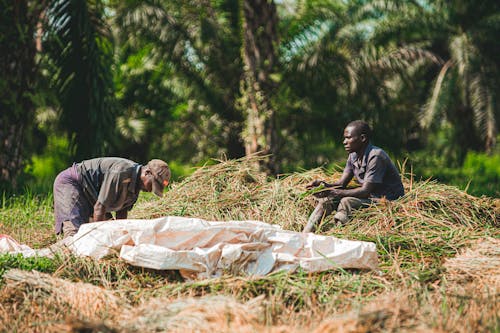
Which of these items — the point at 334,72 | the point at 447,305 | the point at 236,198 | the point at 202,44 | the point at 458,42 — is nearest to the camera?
the point at 447,305

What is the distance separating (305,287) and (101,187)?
201 centimetres

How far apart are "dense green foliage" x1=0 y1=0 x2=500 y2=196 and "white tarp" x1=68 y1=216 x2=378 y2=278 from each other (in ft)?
11.1

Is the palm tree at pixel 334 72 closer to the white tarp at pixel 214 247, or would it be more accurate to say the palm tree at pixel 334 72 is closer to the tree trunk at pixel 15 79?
the tree trunk at pixel 15 79

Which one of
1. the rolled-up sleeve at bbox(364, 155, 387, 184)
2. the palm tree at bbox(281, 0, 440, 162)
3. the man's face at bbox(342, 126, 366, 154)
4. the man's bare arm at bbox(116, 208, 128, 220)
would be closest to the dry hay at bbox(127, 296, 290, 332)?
the man's bare arm at bbox(116, 208, 128, 220)

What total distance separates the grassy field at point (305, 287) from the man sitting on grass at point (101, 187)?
64 centimetres

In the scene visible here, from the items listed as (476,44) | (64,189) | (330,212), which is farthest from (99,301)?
(476,44)

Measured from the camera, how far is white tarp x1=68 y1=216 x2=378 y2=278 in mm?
4301

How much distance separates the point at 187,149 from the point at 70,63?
10.9 metres

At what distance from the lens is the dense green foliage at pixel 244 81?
9008mm

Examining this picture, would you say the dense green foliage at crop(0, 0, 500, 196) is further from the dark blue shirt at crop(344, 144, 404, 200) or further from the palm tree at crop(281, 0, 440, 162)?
the dark blue shirt at crop(344, 144, 404, 200)

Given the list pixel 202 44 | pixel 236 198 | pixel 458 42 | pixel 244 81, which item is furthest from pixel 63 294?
pixel 458 42

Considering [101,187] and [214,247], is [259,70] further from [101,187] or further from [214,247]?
[214,247]

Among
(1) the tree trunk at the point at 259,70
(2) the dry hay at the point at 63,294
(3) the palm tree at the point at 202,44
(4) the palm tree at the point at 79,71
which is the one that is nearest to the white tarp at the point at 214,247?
(2) the dry hay at the point at 63,294

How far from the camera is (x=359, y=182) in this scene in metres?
5.79
